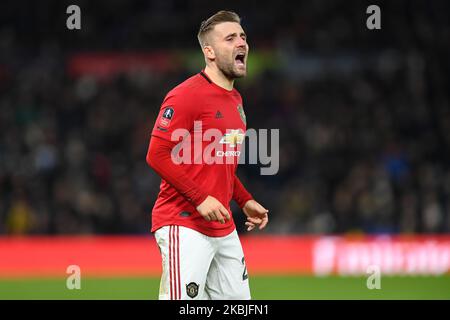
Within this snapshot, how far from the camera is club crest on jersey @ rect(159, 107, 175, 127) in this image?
5672mm

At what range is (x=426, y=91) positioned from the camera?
19.2 metres

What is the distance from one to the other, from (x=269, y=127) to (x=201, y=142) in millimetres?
12731

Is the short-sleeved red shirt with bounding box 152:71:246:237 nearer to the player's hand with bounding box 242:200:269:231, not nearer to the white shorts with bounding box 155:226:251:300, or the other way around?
the white shorts with bounding box 155:226:251:300

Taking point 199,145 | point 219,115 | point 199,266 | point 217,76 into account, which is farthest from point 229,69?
point 199,266

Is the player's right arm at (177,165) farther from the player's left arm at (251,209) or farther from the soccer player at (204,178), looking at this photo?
the player's left arm at (251,209)

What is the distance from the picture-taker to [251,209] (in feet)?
21.1

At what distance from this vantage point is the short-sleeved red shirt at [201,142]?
5711 mm

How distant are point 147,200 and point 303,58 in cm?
536

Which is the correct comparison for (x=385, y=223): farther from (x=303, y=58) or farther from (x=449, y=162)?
(x=303, y=58)

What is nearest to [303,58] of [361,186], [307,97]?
[307,97]

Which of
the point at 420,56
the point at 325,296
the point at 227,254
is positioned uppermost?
the point at 420,56

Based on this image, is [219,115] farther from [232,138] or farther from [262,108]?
[262,108]

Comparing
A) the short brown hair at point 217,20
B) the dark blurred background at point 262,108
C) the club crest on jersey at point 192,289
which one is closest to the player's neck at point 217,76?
the short brown hair at point 217,20

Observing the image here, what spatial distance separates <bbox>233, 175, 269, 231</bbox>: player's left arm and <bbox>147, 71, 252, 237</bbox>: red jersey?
1.31 feet
